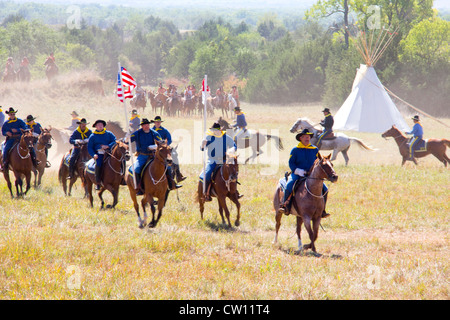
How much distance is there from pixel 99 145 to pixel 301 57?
55.4 m

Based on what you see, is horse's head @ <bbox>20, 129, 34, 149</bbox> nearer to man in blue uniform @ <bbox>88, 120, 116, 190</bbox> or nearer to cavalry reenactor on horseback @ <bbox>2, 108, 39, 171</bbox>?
cavalry reenactor on horseback @ <bbox>2, 108, 39, 171</bbox>

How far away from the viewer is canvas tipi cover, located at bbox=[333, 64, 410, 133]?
115 ft

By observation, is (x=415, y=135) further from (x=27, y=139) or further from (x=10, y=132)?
(x=10, y=132)

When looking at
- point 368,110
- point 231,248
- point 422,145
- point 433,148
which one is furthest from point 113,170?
point 368,110

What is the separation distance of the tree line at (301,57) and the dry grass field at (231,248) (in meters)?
15.5

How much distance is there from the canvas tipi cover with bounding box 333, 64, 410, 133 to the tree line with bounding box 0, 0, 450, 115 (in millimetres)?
6090

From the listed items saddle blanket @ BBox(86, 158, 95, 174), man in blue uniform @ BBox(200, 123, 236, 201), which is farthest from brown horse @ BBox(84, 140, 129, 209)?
man in blue uniform @ BBox(200, 123, 236, 201)

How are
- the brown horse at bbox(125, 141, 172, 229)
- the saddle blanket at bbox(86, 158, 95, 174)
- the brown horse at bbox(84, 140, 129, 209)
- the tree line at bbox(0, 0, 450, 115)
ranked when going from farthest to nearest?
the tree line at bbox(0, 0, 450, 115)
the saddle blanket at bbox(86, 158, 95, 174)
the brown horse at bbox(84, 140, 129, 209)
the brown horse at bbox(125, 141, 172, 229)

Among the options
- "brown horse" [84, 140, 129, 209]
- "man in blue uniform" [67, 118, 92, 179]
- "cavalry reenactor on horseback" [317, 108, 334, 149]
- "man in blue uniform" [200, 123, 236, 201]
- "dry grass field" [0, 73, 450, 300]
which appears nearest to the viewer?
"dry grass field" [0, 73, 450, 300]

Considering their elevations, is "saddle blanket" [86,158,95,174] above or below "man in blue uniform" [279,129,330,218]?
below

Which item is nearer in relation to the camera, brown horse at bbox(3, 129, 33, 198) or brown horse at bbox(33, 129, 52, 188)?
brown horse at bbox(3, 129, 33, 198)

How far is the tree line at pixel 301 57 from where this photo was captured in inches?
2115

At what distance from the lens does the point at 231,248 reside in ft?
37.5
